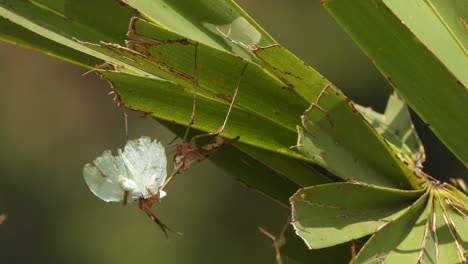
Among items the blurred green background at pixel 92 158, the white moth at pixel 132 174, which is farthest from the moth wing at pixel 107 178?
the blurred green background at pixel 92 158

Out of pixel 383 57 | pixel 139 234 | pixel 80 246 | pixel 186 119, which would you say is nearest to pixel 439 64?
pixel 383 57

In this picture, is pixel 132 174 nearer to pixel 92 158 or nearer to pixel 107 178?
pixel 107 178

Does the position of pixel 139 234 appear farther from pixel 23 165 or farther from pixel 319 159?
pixel 319 159

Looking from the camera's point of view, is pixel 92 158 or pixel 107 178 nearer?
pixel 107 178

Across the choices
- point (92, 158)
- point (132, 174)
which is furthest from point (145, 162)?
point (92, 158)

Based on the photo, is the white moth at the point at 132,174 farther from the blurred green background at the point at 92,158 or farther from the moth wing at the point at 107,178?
the blurred green background at the point at 92,158

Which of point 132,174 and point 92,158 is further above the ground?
point 132,174
